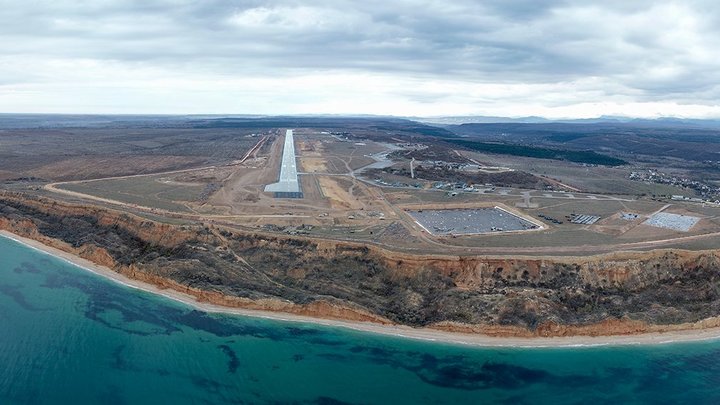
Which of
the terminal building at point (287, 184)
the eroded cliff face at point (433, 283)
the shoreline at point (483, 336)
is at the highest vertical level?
the terminal building at point (287, 184)

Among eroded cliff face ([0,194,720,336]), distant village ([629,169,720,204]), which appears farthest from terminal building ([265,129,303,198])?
distant village ([629,169,720,204])

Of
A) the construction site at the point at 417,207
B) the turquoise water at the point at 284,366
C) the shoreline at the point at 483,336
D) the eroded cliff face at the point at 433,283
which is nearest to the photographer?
the turquoise water at the point at 284,366

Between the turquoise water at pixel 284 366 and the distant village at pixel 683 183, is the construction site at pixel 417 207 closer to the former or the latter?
the distant village at pixel 683 183

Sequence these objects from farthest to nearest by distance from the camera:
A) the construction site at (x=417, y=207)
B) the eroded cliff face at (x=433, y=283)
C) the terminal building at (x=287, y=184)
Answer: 1. the terminal building at (x=287, y=184)
2. the construction site at (x=417, y=207)
3. the eroded cliff face at (x=433, y=283)

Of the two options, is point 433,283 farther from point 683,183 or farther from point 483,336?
point 683,183

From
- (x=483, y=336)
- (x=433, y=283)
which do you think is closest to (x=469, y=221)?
(x=433, y=283)

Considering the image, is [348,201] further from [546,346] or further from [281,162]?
[281,162]

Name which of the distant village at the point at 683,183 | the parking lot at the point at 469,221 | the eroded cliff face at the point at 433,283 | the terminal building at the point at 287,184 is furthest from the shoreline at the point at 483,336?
the distant village at the point at 683,183

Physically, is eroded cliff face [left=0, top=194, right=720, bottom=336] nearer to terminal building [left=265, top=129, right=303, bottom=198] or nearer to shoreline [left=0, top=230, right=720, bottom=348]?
shoreline [left=0, top=230, right=720, bottom=348]
